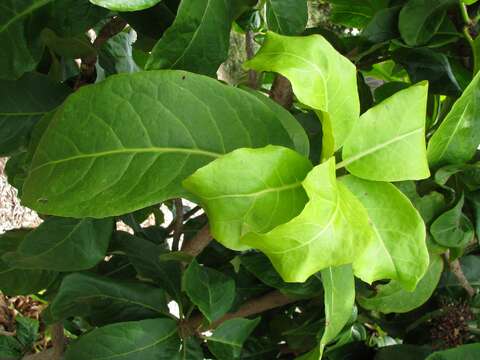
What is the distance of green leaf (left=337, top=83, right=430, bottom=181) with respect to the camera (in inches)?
16.3

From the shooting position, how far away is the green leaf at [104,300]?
2.02 feet

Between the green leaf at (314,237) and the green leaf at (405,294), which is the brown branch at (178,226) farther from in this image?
the green leaf at (314,237)

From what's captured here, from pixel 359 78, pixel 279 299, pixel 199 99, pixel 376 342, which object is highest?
pixel 199 99

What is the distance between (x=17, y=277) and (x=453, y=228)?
1.65 ft

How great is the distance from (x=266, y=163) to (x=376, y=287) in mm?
303

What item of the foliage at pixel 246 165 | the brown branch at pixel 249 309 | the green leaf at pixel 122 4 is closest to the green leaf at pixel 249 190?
the foliage at pixel 246 165

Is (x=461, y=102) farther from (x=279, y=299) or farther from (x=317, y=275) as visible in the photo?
(x=279, y=299)

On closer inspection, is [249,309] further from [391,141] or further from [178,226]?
[391,141]

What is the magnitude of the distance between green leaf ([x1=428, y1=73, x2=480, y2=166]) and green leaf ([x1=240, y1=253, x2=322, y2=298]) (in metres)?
0.18

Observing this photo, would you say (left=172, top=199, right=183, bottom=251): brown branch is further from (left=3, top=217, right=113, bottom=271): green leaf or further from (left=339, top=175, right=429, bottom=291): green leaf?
(left=339, top=175, right=429, bottom=291): green leaf

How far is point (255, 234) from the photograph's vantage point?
351mm

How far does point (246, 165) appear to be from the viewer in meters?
0.37

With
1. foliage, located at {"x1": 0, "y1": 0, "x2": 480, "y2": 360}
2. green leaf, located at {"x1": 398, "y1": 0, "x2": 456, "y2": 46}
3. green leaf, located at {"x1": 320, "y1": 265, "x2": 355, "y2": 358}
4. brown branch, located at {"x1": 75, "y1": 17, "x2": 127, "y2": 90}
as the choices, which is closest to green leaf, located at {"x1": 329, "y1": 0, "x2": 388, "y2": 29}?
foliage, located at {"x1": 0, "y1": 0, "x2": 480, "y2": 360}

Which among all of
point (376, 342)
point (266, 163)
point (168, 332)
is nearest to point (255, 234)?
point (266, 163)
